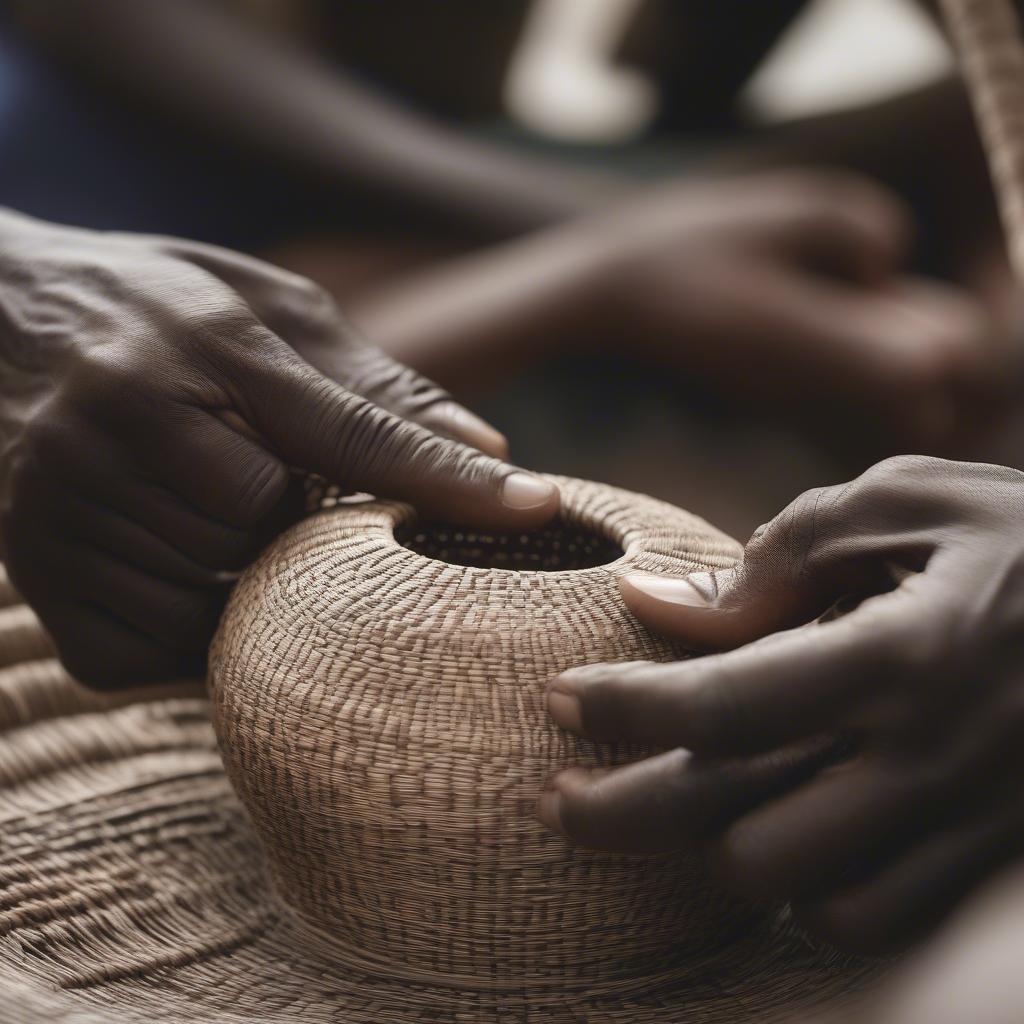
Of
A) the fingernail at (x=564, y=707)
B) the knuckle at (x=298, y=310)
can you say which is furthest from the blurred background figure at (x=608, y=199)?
the fingernail at (x=564, y=707)

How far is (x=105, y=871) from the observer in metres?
0.72

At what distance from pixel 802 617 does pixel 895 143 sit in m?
1.98

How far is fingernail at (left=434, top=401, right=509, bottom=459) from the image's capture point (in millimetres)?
744

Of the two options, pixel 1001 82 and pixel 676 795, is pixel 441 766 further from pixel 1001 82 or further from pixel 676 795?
pixel 1001 82

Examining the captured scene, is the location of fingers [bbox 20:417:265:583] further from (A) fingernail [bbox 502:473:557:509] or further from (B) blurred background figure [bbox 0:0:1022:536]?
(B) blurred background figure [bbox 0:0:1022:536]

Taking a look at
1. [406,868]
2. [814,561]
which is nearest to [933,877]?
[814,561]

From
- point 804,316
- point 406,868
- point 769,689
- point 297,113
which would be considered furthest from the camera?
point 297,113

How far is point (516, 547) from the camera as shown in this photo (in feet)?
2.56

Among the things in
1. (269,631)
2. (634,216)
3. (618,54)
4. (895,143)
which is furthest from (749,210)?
(269,631)

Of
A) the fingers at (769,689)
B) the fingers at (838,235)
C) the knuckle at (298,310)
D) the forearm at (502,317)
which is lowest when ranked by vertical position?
the forearm at (502,317)

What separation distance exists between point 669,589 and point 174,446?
0.31 meters

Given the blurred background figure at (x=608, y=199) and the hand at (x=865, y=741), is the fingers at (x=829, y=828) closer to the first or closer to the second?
the hand at (x=865, y=741)

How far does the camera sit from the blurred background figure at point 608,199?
1.80 m

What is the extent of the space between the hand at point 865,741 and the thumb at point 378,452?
0.57 feet
